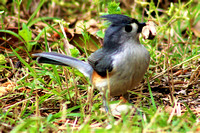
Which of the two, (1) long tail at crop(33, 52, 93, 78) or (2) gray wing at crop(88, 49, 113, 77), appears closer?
(2) gray wing at crop(88, 49, 113, 77)

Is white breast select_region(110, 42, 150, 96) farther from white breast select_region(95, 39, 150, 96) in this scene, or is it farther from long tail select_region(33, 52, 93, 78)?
long tail select_region(33, 52, 93, 78)

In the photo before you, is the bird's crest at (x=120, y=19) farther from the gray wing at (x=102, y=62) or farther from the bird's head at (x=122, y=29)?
the gray wing at (x=102, y=62)

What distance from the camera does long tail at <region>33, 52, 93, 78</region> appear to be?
10.2 feet

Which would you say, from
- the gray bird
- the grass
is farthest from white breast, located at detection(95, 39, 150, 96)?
the grass

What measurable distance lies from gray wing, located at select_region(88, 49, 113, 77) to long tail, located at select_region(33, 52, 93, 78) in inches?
6.7

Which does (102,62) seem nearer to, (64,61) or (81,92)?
(64,61)

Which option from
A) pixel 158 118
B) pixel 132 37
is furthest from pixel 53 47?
pixel 158 118

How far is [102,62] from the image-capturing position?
2.78m

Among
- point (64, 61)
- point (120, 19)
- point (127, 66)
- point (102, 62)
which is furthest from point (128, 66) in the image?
point (64, 61)

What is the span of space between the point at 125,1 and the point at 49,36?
196 centimetres

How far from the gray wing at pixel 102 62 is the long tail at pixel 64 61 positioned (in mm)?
171

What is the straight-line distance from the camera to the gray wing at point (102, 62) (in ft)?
8.83

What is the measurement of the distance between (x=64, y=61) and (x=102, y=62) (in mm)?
523

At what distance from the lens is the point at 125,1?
5547 millimetres
